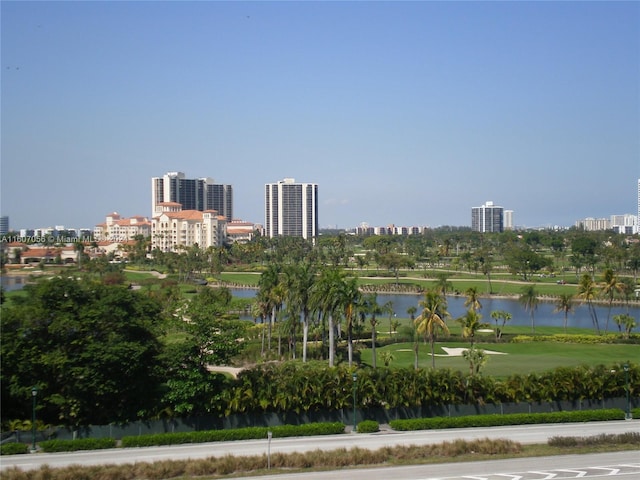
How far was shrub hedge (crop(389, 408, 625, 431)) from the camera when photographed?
25141 mm

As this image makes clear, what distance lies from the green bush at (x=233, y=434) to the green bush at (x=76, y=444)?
0.63 meters

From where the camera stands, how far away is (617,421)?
26.2m

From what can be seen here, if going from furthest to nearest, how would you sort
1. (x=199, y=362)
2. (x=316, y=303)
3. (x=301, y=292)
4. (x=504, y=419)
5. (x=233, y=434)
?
(x=301, y=292)
(x=316, y=303)
(x=504, y=419)
(x=199, y=362)
(x=233, y=434)

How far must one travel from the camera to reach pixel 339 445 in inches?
911

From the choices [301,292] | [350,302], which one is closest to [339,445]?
[350,302]

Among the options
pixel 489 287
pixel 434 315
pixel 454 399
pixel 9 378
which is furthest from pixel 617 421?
pixel 489 287

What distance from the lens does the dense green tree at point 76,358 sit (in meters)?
23.6

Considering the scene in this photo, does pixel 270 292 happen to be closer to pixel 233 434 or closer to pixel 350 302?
pixel 350 302

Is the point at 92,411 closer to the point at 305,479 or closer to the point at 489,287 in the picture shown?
the point at 305,479

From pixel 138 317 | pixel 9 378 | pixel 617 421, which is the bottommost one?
pixel 617 421

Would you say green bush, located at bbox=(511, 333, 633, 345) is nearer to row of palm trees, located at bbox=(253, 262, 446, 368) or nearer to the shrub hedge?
row of palm trees, located at bbox=(253, 262, 446, 368)

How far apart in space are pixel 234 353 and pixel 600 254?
4279 inches

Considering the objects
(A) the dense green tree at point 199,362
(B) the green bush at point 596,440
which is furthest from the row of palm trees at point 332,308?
(B) the green bush at point 596,440

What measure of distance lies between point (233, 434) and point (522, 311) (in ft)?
175
